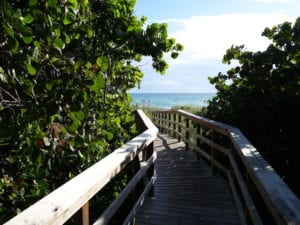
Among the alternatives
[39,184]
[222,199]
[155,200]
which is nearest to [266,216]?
[222,199]

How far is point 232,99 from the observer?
257 inches

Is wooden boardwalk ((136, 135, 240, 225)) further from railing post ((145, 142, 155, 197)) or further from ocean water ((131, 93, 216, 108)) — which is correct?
ocean water ((131, 93, 216, 108))

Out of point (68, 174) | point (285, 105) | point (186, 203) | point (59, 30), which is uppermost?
point (59, 30)

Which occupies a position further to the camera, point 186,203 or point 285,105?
point 285,105

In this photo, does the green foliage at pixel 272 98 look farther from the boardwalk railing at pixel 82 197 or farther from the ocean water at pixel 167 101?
the boardwalk railing at pixel 82 197

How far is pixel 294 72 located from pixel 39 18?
458 cm

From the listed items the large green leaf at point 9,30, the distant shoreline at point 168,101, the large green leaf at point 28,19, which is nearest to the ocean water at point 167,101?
the distant shoreline at point 168,101

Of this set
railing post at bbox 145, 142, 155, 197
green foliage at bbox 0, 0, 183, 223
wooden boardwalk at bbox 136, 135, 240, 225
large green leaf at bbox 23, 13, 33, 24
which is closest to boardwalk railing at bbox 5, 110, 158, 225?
green foliage at bbox 0, 0, 183, 223

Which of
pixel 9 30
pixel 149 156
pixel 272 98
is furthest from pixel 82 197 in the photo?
pixel 272 98

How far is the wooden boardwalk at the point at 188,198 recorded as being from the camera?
3887mm

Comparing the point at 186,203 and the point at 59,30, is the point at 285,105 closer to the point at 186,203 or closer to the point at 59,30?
the point at 186,203

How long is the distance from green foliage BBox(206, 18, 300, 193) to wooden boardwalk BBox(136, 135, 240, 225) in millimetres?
993

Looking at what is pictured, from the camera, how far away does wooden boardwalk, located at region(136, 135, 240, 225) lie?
3887mm

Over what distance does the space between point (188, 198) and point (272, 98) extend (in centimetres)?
245
